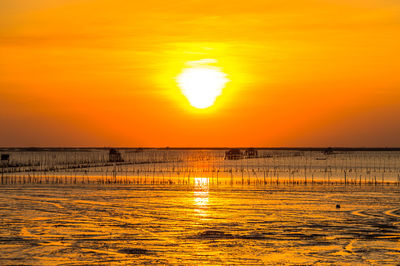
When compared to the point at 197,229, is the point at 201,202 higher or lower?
higher

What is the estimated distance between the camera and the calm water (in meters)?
32.5

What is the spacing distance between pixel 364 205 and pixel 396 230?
16820 millimetres

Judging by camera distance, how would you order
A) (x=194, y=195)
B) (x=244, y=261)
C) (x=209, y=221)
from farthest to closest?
(x=194, y=195)
(x=209, y=221)
(x=244, y=261)

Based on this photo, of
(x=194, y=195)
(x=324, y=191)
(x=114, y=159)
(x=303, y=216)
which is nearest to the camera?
(x=303, y=216)

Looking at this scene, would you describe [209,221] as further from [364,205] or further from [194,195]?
[194,195]

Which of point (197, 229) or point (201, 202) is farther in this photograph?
point (201, 202)

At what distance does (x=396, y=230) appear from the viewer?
137 feet

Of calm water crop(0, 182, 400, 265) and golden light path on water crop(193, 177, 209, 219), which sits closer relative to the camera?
calm water crop(0, 182, 400, 265)

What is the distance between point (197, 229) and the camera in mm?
41406

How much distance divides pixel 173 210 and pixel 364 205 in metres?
19.1

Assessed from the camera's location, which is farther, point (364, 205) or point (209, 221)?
point (364, 205)

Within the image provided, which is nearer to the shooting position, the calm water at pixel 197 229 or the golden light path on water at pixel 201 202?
the calm water at pixel 197 229

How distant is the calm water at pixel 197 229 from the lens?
3250 centimetres

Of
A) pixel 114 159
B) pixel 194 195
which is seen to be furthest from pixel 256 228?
pixel 114 159
